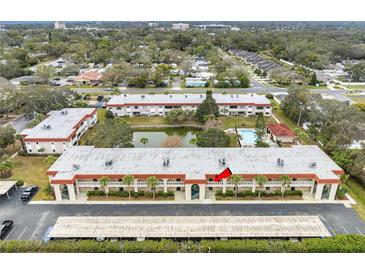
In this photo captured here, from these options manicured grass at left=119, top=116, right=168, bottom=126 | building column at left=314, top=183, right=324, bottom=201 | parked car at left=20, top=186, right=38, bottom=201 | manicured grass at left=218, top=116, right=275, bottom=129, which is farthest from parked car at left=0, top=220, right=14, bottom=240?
manicured grass at left=218, top=116, right=275, bottom=129

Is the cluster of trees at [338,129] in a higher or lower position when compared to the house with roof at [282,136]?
higher

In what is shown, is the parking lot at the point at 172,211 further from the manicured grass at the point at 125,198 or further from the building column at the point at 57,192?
the manicured grass at the point at 125,198

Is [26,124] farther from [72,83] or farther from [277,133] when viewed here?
[277,133]

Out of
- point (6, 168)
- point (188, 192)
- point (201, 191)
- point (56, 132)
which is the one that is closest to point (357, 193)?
point (201, 191)

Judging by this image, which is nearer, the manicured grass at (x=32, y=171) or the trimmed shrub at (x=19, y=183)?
the trimmed shrub at (x=19, y=183)

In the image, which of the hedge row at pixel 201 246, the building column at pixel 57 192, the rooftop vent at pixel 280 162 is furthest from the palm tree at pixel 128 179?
the rooftop vent at pixel 280 162

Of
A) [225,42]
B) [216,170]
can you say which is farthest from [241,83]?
[225,42]
